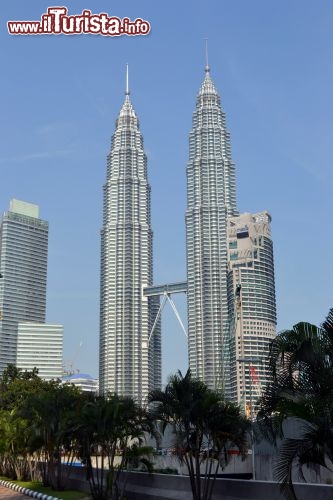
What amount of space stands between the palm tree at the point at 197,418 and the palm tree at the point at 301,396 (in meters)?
7.47

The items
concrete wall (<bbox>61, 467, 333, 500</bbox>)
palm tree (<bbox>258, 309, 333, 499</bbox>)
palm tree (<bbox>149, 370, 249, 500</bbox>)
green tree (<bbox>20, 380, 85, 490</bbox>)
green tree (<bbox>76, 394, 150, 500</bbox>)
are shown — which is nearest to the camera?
palm tree (<bbox>258, 309, 333, 499</bbox>)

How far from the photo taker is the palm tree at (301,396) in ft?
46.1

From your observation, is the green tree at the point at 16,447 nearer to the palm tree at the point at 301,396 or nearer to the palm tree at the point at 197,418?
the palm tree at the point at 197,418

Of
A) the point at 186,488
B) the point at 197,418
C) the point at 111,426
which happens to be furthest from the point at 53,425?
the point at 197,418

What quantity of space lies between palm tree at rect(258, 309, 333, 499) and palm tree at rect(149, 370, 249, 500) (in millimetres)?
7469

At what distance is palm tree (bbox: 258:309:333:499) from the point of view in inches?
554

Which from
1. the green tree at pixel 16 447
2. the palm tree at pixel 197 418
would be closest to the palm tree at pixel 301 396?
the palm tree at pixel 197 418

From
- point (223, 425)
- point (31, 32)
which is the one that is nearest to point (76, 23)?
point (31, 32)

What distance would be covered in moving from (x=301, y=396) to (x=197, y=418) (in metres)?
10.2

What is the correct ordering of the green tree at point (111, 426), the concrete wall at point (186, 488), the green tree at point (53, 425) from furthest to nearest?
1. the green tree at point (53, 425)
2. the green tree at point (111, 426)
3. the concrete wall at point (186, 488)

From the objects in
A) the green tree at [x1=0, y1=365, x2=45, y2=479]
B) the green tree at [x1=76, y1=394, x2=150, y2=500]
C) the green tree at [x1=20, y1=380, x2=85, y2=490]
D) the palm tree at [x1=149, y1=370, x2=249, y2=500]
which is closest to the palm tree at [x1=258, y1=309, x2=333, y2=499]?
the palm tree at [x1=149, y1=370, x2=249, y2=500]

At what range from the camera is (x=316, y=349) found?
15742 millimetres

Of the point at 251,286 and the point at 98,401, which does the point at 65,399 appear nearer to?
the point at 98,401

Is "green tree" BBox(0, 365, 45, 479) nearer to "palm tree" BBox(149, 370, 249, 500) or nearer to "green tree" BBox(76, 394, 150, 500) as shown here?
"green tree" BBox(76, 394, 150, 500)
